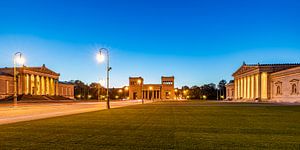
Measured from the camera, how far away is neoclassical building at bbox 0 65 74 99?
94.1 meters

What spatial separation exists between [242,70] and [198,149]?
111m

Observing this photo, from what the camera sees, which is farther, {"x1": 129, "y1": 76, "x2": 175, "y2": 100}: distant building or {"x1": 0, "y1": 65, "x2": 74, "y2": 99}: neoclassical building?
{"x1": 129, "y1": 76, "x2": 175, "y2": 100}: distant building

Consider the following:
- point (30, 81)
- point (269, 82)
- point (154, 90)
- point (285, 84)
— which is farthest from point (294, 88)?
point (154, 90)

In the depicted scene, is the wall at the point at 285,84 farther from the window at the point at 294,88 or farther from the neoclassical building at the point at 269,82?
the window at the point at 294,88

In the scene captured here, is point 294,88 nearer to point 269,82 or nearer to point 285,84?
point 285,84

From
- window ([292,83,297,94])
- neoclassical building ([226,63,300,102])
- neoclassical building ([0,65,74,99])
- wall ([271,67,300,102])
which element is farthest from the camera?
neoclassical building ([0,65,74,99])

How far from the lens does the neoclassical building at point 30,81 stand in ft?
309

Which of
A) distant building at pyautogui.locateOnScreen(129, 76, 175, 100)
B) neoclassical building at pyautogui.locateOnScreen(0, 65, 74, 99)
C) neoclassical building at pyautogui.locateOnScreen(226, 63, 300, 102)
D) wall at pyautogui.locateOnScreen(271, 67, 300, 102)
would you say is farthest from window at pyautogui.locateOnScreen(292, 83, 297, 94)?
distant building at pyautogui.locateOnScreen(129, 76, 175, 100)

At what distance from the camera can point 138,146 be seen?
8984 mm

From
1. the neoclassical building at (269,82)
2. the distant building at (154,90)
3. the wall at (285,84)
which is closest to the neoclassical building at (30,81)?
the distant building at (154,90)

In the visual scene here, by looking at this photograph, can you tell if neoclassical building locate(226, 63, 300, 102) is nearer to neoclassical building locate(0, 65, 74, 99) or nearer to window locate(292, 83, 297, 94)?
window locate(292, 83, 297, 94)

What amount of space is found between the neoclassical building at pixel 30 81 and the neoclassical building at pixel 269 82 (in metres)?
84.0

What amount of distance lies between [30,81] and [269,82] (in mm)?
88209

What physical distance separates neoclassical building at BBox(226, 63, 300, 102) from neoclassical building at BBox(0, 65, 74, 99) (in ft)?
275
